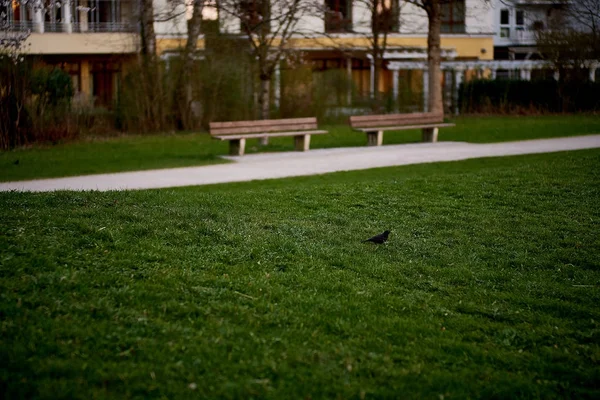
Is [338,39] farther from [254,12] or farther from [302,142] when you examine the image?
[302,142]

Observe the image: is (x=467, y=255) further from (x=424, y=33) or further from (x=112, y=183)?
(x=424, y=33)

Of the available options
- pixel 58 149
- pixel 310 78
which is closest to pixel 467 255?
pixel 58 149

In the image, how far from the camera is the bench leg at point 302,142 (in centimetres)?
1930

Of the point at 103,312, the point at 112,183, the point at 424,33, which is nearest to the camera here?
the point at 103,312

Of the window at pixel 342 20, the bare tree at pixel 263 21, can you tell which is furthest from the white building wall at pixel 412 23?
the bare tree at pixel 263 21

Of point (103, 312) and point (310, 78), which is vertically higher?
point (310, 78)

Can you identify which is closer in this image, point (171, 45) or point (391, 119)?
point (391, 119)

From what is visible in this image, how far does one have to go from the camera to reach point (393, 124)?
68.8ft

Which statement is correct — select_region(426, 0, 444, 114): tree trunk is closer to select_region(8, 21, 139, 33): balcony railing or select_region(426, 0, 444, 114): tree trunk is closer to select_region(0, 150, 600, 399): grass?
select_region(0, 150, 600, 399): grass

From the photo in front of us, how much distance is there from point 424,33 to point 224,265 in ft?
136

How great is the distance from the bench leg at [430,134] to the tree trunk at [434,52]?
4.39 meters

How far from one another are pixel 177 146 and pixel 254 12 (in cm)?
497

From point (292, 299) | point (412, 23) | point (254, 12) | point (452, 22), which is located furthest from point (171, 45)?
point (292, 299)

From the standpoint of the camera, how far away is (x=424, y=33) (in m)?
46.5
